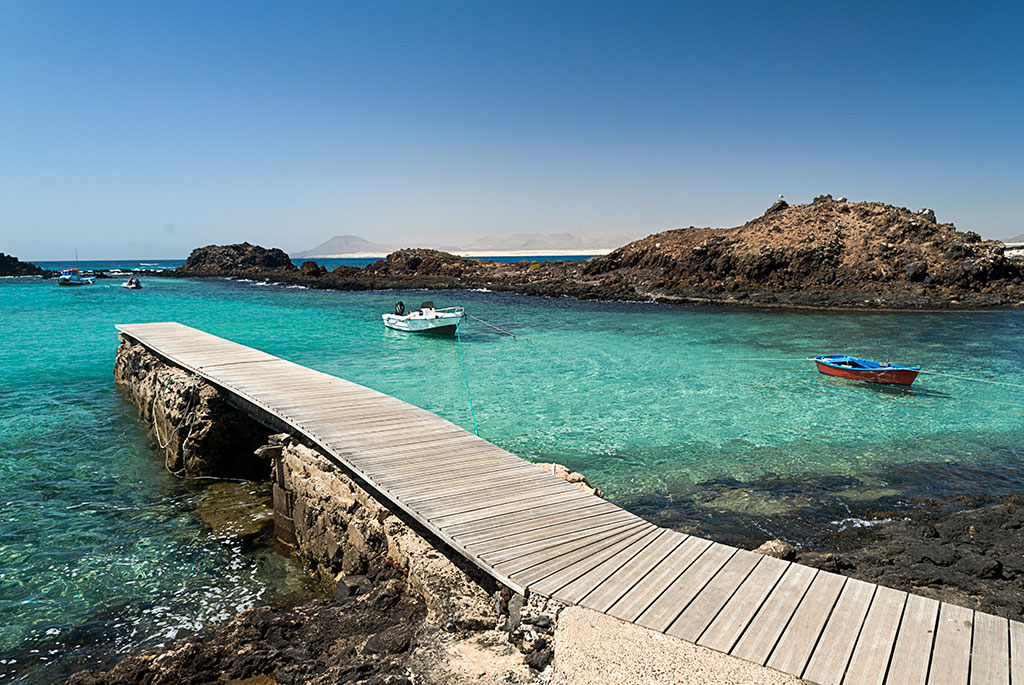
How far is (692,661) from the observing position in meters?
4.08

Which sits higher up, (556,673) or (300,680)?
(556,673)

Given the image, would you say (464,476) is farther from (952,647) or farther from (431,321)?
(431,321)

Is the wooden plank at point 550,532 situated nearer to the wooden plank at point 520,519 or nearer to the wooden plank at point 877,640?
the wooden plank at point 520,519

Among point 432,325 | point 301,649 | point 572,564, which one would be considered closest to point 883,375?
point 572,564

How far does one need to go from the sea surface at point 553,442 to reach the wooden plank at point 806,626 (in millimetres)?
3447

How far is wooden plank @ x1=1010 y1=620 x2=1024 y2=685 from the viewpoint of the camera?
389 centimetres

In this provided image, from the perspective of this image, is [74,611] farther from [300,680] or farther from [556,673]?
[556,673]

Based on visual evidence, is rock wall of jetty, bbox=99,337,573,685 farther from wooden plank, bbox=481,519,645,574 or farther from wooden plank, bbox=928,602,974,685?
wooden plank, bbox=928,602,974,685

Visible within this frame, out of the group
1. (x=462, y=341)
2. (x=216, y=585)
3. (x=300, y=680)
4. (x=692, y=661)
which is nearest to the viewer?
(x=692, y=661)

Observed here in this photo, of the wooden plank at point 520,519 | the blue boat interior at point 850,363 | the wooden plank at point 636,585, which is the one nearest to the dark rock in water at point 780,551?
the wooden plank at point 636,585

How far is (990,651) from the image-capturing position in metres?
4.18

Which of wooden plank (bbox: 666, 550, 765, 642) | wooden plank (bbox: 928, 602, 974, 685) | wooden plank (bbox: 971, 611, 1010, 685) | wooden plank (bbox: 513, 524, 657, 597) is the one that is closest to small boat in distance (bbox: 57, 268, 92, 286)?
wooden plank (bbox: 513, 524, 657, 597)

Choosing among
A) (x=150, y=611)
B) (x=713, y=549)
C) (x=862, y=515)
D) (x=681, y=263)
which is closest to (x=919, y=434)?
(x=862, y=515)

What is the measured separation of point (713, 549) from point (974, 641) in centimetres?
197
